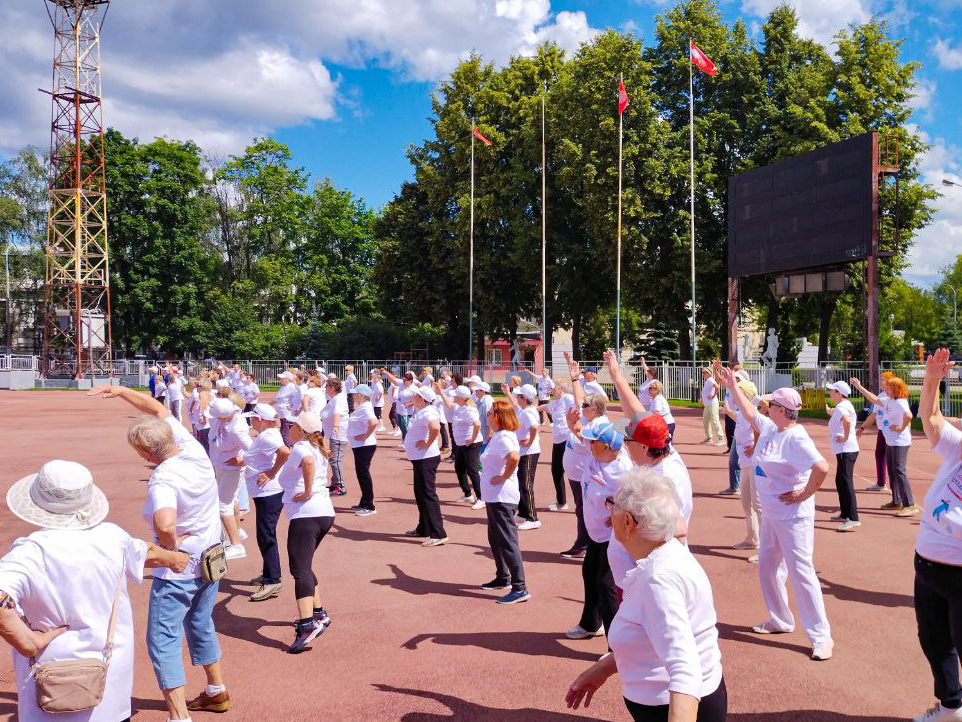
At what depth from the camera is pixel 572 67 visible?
42031 millimetres

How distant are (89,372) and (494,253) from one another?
2617 centimetres

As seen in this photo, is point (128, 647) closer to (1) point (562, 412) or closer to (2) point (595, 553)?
(2) point (595, 553)

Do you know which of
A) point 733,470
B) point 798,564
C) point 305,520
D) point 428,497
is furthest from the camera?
point 733,470

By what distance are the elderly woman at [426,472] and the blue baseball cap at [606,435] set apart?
3817mm

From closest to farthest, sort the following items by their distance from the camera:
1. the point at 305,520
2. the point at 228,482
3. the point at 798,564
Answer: the point at 798,564
the point at 305,520
the point at 228,482

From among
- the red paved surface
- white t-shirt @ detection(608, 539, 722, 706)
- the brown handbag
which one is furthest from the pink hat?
the brown handbag

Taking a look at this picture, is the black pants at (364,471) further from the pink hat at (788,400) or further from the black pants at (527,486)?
the pink hat at (788,400)

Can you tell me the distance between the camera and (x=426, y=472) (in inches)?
364

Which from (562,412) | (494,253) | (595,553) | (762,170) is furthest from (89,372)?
(595,553)

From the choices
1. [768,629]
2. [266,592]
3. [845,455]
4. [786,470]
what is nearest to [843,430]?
[845,455]

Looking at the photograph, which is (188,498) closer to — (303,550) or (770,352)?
(303,550)

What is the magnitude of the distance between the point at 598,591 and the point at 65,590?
12.8ft

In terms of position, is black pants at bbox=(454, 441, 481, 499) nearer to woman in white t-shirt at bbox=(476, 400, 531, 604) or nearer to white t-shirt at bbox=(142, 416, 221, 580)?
woman in white t-shirt at bbox=(476, 400, 531, 604)

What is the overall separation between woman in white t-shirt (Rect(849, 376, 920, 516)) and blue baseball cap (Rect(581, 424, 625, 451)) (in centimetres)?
560
